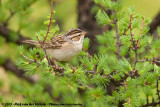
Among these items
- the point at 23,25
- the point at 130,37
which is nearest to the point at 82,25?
the point at 23,25

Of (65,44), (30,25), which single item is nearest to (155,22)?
(65,44)

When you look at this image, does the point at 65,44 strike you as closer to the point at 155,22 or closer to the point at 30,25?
the point at 30,25

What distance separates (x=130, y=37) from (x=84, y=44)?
2.98 feet

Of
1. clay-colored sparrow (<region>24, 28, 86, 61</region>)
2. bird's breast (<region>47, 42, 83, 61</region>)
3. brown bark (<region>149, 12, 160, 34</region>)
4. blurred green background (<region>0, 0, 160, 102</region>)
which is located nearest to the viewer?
bird's breast (<region>47, 42, 83, 61</region>)

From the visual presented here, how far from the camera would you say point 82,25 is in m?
6.30

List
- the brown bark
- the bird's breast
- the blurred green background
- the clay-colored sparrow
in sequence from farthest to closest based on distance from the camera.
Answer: the brown bark, the blurred green background, the clay-colored sparrow, the bird's breast

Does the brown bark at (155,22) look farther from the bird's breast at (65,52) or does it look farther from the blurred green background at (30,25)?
the bird's breast at (65,52)

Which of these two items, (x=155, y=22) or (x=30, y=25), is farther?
(x=155, y=22)

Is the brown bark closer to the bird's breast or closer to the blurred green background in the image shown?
the blurred green background

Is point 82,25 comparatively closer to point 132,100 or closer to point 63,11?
point 63,11

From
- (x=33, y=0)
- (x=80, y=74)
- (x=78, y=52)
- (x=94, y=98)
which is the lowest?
(x=94, y=98)

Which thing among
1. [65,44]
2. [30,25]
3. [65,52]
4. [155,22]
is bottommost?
[65,52]

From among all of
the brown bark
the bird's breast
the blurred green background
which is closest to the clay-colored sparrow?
the bird's breast

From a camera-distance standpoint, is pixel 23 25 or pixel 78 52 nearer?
pixel 78 52
